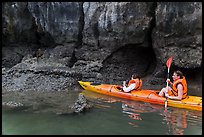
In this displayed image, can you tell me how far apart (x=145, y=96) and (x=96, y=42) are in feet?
10.5

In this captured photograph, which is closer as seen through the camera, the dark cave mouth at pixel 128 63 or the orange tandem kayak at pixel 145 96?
the orange tandem kayak at pixel 145 96

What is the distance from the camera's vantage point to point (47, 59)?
38.7 ft

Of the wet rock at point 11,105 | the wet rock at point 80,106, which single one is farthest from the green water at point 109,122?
the wet rock at point 11,105

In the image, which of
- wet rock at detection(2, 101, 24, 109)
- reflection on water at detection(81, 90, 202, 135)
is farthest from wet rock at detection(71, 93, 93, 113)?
wet rock at detection(2, 101, 24, 109)

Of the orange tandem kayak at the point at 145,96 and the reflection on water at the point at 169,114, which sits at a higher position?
the orange tandem kayak at the point at 145,96

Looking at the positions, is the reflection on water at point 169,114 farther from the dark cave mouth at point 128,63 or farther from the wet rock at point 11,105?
the wet rock at point 11,105

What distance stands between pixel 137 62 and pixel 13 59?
5.13m

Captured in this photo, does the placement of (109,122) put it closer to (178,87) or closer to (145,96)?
(145,96)

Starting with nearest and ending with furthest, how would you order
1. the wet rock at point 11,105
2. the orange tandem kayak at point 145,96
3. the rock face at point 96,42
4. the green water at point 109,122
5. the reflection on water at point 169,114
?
the green water at point 109,122, the reflection on water at point 169,114, the wet rock at point 11,105, the orange tandem kayak at point 145,96, the rock face at point 96,42

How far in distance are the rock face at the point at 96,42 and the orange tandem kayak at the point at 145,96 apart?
2.99 feet

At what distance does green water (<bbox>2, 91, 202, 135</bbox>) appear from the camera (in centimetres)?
618

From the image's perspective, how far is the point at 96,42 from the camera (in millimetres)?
11023

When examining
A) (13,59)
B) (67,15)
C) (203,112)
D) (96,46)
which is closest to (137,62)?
(96,46)

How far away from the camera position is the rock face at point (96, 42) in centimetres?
966
